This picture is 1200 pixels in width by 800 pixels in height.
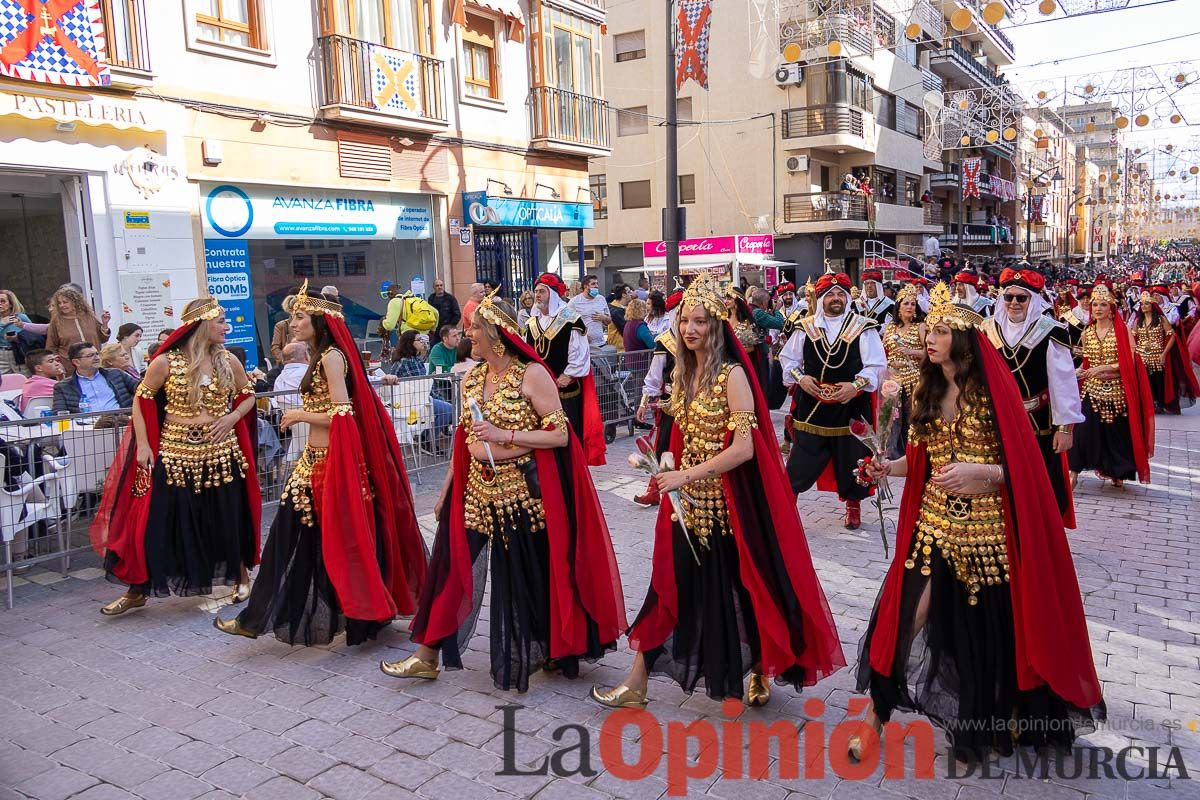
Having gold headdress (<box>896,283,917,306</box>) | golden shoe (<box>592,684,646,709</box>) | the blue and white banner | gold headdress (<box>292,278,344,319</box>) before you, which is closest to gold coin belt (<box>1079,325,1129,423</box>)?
gold headdress (<box>896,283,917,306</box>)

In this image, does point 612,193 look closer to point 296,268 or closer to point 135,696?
point 296,268

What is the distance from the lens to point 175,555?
5578 mm

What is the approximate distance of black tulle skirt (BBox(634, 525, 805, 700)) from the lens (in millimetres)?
3990

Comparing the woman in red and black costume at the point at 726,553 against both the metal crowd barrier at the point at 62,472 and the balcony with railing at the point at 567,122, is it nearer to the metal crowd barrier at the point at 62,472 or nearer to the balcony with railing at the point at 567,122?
the metal crowd barrier at the point at 62,472

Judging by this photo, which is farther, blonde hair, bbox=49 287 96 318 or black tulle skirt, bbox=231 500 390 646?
blonde hair, bbox=49 287 96 318

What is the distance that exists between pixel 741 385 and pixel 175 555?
3.79 metres

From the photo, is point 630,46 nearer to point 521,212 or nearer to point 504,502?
point 521,212

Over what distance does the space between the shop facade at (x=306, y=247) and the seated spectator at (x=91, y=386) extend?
5.62m

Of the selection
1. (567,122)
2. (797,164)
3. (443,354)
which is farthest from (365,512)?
(797,164)

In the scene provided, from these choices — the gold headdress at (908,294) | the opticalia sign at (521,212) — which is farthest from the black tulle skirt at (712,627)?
the opticalia sign at (521,212)

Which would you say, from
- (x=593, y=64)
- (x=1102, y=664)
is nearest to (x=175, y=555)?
(x=1102, y=664)

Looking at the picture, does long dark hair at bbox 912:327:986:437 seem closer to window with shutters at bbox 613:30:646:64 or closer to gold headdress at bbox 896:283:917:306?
gold headdress at bbox 896:283:917:306

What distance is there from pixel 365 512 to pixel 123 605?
6.67 feet

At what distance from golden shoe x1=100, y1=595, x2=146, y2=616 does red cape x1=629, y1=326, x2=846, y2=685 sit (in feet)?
11.7
